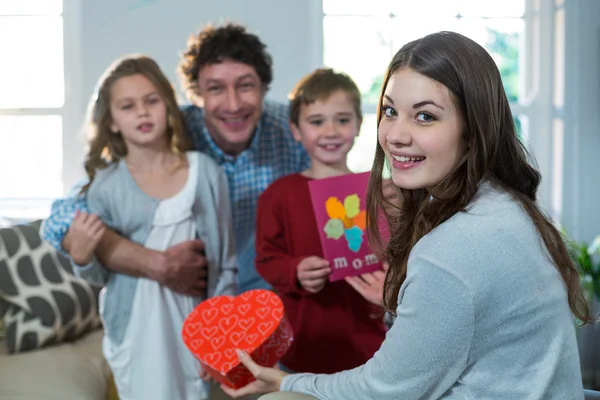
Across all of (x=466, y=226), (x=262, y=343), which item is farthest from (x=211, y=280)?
(x=466, y=226)

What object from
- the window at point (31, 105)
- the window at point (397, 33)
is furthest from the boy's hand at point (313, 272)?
the window at point (31, 105)

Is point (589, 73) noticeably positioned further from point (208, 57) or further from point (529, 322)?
point (529, 322)

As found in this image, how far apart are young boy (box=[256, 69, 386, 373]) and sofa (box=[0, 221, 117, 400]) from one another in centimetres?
74

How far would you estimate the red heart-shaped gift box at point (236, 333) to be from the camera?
172 cm

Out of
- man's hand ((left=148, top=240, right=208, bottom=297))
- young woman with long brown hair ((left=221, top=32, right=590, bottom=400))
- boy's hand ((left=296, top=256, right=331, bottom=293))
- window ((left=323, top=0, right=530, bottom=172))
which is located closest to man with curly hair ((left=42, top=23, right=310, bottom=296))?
man's hand ((left=148, top=240, right=208, bottom=297))

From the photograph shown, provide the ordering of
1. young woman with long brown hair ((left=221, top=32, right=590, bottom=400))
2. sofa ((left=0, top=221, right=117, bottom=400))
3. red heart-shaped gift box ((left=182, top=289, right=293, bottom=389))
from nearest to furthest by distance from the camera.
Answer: young woman with long brown hair ((left=221, top=32, right=590, bottom=400)) → red heart-shaped gift box ((left=182, top=289, right=293, bottom=389)) → sofa ((left=0, top=221, right=117, bottom=400))

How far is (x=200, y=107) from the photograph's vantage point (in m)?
2.52

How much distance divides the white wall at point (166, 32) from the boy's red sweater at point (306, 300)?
5.75 feet

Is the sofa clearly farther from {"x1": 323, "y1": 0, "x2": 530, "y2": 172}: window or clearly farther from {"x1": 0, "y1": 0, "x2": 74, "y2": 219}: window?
{"x1": 323, "y1": 0, "x2": 530, "y2": 172}: window

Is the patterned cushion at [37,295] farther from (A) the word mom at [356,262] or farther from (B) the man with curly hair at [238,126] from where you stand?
(A) the word mom at [356,262]

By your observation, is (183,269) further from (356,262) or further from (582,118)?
(582,118)

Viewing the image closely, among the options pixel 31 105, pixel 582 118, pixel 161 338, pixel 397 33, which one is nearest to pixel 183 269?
pixel 161 338

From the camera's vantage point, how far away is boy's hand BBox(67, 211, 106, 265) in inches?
80.3

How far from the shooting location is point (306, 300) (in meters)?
2.01
